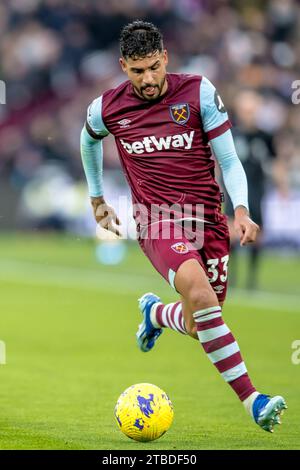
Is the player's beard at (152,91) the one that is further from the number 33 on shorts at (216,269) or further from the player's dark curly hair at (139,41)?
the number 33 on shorts at (216,269)

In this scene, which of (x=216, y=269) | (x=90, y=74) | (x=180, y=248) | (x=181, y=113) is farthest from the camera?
(x=90, y=74)

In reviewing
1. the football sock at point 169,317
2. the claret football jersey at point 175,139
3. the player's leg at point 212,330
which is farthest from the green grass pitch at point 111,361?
the claret football jersey at point 175,139

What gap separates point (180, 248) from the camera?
650cm

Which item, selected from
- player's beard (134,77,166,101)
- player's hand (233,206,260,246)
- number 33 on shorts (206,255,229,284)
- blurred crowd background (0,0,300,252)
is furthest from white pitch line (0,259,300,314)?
player's hand (233,206,260,246)

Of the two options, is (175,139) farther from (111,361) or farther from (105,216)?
(111,361)

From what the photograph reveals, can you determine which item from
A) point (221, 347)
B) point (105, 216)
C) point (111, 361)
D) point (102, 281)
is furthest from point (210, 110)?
point (102, 281)

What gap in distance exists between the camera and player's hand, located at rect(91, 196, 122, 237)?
24.3 ft

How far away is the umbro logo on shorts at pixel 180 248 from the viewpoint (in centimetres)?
647

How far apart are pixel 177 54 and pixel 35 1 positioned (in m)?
3.60

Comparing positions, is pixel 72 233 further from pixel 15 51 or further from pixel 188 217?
pixel 188 217

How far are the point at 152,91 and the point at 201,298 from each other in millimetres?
1301

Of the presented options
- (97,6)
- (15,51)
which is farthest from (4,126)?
(97,6)

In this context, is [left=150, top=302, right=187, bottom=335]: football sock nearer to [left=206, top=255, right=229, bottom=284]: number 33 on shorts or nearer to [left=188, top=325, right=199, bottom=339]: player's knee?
[left=188, top=325, right=199, bottom=339]: player's knee

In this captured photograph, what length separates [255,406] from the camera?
6.02 metres
